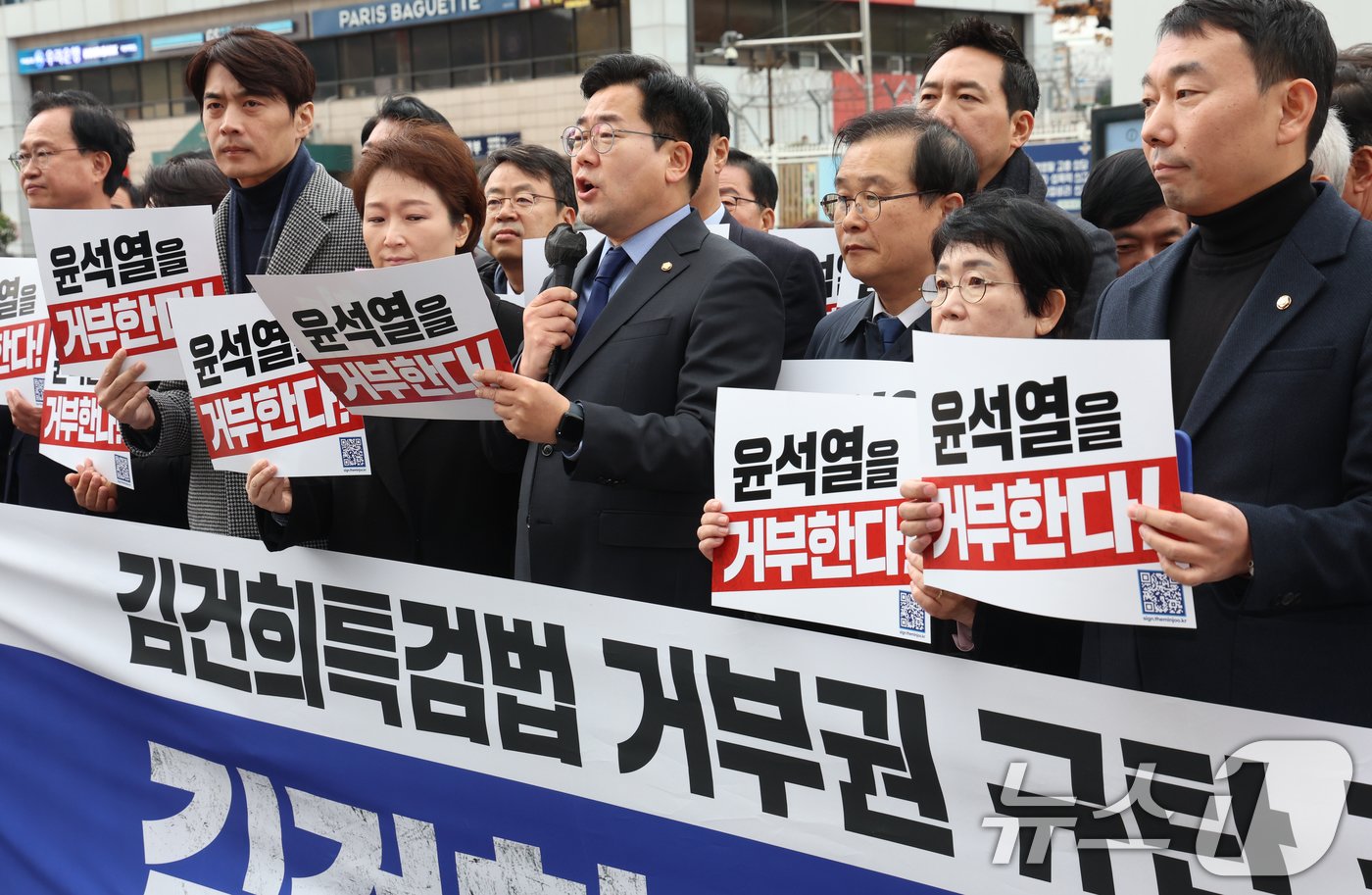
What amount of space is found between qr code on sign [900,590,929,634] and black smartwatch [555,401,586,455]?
28.2 inches

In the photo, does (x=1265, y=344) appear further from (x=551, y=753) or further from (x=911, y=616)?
(x=551, y=753)

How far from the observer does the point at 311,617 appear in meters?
3.21

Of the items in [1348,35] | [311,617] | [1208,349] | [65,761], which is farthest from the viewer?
[1348,35]

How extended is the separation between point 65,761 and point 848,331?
2298 millimetres

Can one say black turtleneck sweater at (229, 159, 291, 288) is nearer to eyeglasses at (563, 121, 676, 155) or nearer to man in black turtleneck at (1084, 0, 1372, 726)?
eyeglasses at (563, 121, 676, 155)

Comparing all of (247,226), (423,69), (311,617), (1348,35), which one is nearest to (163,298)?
(247,226)

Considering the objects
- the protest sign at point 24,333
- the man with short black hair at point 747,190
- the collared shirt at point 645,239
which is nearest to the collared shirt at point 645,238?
the collared shirt at point 645,239

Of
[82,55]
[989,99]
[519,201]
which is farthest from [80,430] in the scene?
[82,55]

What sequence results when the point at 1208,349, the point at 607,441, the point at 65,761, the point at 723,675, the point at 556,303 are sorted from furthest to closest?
the point at 65,761
the point at 556,303
the point at 607,441
the point at 723,675
the point at 1208,349

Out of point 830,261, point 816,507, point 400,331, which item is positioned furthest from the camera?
point 830,261

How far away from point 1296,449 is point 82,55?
45.9 metres

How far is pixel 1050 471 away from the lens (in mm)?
2023

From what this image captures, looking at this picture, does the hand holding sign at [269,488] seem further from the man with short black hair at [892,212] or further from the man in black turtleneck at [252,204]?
the man with short black hair at [892,212]

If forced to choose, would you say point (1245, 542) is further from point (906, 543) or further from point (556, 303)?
point (556, 303)
